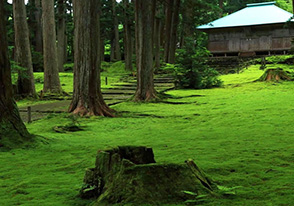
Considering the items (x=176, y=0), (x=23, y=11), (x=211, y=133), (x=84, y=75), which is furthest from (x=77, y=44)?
(x=176, y=0)

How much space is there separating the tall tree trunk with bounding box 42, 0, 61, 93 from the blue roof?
1885cm

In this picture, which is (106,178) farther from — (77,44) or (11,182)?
(77,44)

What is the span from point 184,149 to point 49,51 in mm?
15243

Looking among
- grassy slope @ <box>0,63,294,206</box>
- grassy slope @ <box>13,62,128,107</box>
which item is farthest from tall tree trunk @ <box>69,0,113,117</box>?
grassy slope @ <box>13,62,128,107</box>

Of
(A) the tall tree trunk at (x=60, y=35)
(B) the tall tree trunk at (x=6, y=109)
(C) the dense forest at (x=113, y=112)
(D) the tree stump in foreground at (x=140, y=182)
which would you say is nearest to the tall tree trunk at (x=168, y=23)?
(C) the dense forest at (x=113, y=112)

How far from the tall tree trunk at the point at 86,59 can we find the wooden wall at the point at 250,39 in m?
26.2

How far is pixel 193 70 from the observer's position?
22.8m

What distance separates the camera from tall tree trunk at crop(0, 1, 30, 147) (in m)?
7.32

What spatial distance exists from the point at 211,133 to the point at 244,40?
29.7 metres

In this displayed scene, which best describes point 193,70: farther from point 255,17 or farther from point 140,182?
Result: point 140,182

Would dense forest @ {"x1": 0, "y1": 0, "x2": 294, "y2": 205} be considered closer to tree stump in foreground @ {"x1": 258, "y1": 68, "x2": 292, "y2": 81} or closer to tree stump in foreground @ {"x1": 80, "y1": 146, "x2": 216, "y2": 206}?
tree stump in foreground @ {"x1": 80, "y1": 146, "x2": 216, "y2": 206}

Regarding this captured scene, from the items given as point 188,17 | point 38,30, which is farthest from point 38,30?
point 188,17

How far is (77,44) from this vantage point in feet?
42.7

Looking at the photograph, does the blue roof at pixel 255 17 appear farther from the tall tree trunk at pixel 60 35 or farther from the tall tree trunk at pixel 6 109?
the tall tree trunk at pixel 6 109
